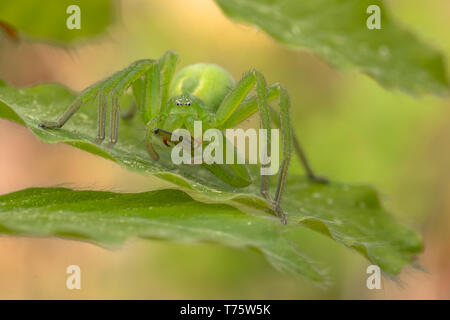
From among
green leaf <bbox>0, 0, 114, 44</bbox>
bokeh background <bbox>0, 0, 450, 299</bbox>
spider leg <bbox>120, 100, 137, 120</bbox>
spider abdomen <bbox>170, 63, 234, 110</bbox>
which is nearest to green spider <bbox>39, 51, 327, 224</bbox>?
spider abdomen <bbox>170, 63, 234, 110</bbox>

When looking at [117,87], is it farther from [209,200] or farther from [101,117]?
[209,200]

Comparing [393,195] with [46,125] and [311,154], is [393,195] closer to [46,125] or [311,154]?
[311,154]

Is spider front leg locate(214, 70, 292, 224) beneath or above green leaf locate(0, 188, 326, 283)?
above

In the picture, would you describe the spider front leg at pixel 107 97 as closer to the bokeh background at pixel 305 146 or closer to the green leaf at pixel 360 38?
the green leaf at pixel 360 38

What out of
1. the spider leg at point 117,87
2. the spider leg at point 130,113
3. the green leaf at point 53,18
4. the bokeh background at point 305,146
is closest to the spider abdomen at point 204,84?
the spider leg at point 117,87

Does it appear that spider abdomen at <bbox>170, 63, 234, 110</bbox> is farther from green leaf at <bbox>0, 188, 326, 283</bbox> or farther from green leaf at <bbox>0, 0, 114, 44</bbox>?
green leaf at <bbox>0, 188, 326, 283</bbox>
